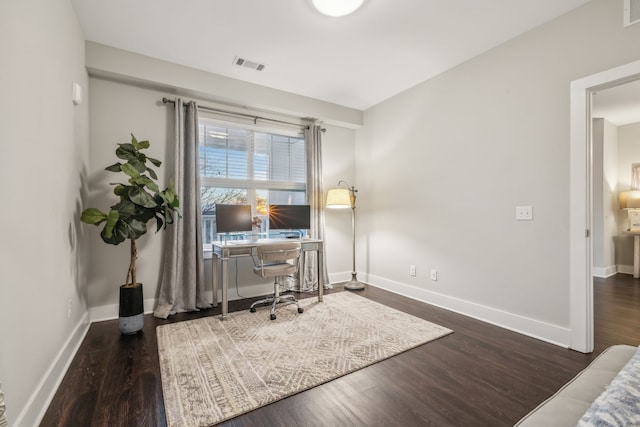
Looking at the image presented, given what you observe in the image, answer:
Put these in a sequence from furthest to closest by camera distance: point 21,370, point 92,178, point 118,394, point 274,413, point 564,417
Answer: point 92,178 → point 118,394 → point 274,413 → point 21,370 → point 564,417

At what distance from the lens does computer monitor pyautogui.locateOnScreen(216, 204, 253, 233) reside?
344 centimetres

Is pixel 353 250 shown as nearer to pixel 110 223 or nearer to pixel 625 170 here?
pixel 110 223

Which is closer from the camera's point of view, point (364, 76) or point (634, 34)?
point (634, 34)

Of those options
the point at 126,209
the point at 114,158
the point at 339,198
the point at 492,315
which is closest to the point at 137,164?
the point at 126,209

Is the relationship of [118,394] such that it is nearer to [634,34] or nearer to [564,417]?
[564,417]

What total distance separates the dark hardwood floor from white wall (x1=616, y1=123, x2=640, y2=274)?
357 cm

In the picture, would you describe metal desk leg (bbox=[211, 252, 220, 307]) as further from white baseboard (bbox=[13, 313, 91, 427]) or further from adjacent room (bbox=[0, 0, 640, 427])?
white baseboard (bbox=[13, 313, 91, 427])

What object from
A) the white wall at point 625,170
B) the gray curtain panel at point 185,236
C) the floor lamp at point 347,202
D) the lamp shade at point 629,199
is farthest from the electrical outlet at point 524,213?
the white wall at point 625,170

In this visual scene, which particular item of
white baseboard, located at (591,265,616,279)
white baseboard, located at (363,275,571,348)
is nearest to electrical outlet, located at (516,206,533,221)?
white baseboard, located at (363,275,571,348)

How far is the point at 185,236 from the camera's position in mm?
3381

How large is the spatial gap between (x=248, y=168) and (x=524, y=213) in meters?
3.22

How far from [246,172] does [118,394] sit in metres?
2.78

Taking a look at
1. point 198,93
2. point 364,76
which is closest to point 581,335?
point 364,76

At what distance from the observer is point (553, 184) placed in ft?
8.18
